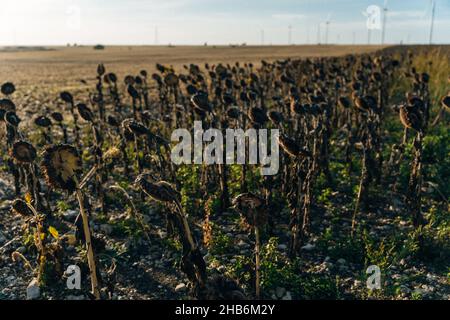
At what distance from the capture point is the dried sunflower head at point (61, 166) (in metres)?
2.94

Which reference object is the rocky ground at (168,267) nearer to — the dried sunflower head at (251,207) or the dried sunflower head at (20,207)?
the dried sunflower head at (20,207)

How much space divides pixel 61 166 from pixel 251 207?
1.41m

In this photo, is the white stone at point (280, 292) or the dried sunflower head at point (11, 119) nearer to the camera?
the white stone at point (280, 292)

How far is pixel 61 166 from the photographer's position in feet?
9.70

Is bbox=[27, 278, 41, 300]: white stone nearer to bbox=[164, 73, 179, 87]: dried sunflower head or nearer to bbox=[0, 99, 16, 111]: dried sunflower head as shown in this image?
bbox=[0, 99, 16, 111]: dried sunflower head

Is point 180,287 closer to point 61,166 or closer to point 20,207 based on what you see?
point 20,207

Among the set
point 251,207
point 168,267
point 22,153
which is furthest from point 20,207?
point 251,207

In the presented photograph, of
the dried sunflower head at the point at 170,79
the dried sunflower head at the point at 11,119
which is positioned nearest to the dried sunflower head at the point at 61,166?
the dried sunflower head at the point at 11,119

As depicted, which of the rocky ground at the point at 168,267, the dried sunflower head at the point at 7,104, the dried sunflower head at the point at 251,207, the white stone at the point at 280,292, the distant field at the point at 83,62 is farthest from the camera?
the distant field at the point at 83,62

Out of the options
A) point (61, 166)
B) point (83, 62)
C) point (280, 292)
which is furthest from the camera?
point (83, 62)

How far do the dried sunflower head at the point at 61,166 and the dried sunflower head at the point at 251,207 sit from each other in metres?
1.20

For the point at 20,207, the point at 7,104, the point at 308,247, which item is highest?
the point at 7,104
